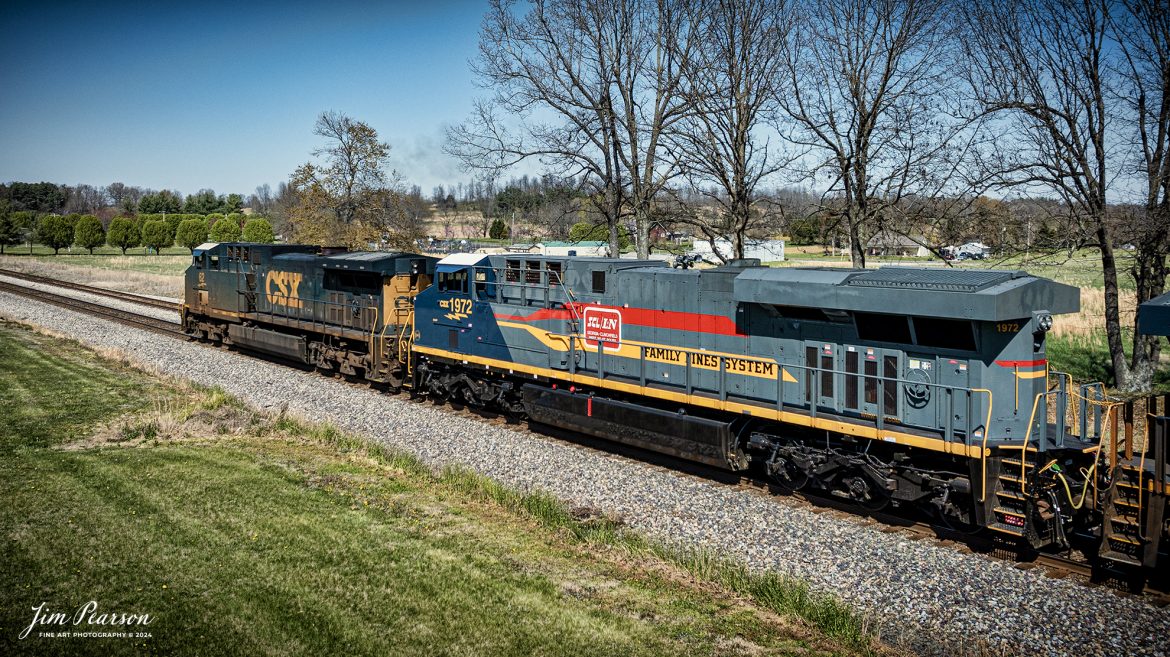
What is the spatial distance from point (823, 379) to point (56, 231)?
273ft

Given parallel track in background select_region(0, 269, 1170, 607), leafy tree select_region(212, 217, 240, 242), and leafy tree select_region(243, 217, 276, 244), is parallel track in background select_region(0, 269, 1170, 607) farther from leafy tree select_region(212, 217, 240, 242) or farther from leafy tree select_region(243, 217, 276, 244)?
leafy tree select_region(212, 217, 240, 242)

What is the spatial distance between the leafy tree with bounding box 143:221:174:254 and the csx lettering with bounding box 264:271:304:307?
68864mm

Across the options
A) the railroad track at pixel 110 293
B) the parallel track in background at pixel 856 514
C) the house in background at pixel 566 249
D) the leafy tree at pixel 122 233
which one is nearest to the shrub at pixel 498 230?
the house in background at pixel 566 249

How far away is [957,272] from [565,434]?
23.8 feet

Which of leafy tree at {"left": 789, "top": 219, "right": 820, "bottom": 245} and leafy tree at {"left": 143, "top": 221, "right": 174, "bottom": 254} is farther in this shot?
leafy tree at {"left": 143, "top": 221, "right": 174, "bottom": 254}

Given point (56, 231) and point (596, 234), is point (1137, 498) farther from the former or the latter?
point (56, 231)

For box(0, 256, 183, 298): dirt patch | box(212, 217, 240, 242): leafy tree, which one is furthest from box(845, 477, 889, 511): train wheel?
box(212, 217, 240, 242): leafy tree

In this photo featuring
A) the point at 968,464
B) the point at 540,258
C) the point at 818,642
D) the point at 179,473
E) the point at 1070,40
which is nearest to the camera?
the point at 818,642

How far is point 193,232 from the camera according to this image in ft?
254

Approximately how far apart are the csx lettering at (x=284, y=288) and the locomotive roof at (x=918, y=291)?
1386cm

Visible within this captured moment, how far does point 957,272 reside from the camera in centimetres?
920

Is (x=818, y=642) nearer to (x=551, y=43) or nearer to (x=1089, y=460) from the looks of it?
(x=1089, y=460)

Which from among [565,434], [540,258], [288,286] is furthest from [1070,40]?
[288,286]
